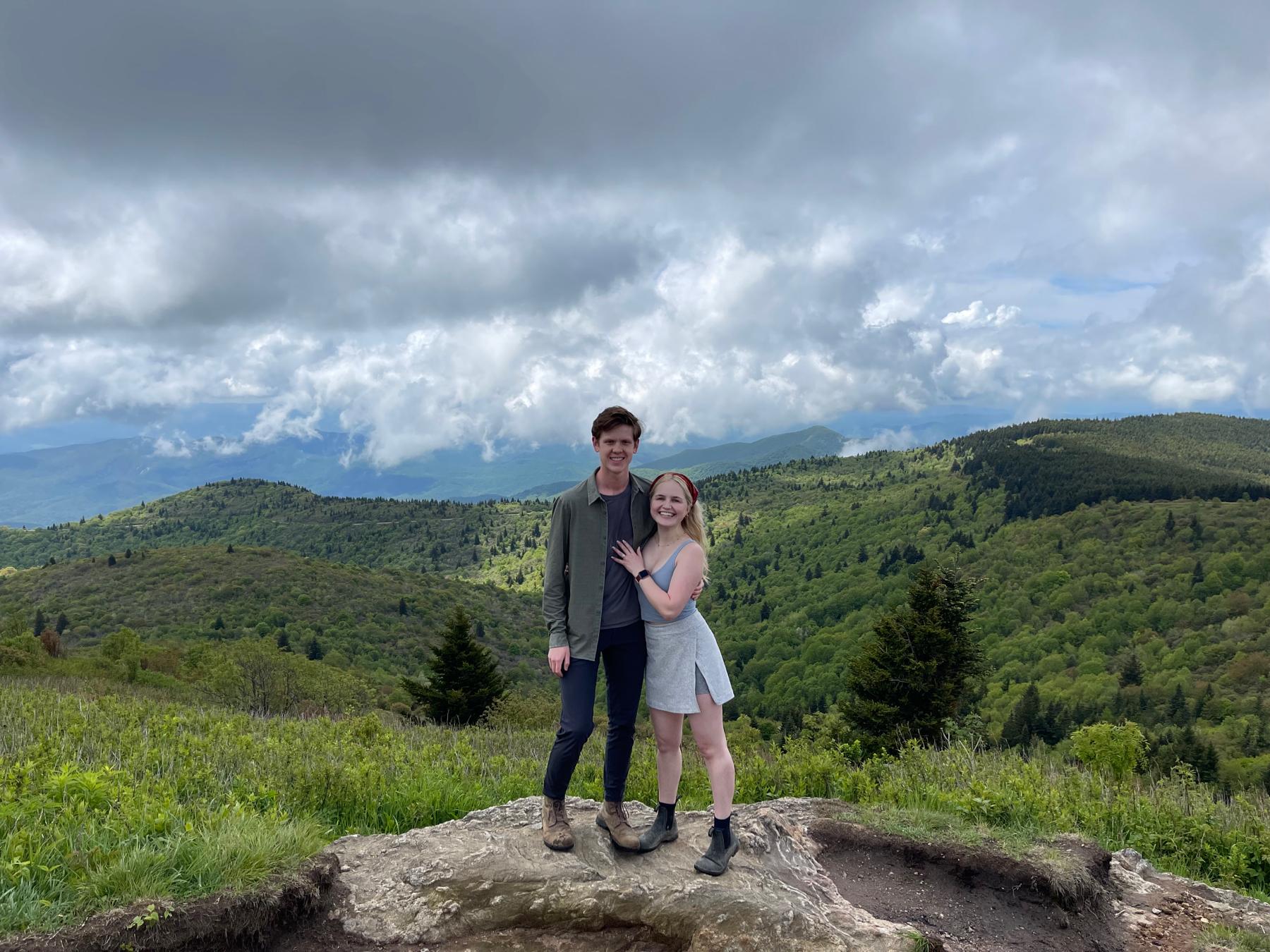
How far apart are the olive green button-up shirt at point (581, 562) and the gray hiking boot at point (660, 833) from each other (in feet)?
4.70

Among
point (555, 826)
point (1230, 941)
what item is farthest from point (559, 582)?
point (1230, 941)

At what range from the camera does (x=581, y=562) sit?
189 inches

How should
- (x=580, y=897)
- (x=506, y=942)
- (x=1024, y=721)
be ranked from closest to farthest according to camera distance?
(x=506, y=942), (x=580, y=897), (x=1024, y=721)

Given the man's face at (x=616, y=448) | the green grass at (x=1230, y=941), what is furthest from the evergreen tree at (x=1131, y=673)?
the man's face at (x=616, y=448)

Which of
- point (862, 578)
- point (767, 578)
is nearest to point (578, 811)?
point (862, 578)

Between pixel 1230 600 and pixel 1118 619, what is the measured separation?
15103 mm

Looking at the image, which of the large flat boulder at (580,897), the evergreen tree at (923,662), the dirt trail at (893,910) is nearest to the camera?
the dirt trail at (893,910)

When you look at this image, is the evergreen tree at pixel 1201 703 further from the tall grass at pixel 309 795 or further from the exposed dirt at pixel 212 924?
the exposed dirt at pixel 212 924

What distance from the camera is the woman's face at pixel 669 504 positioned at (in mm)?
4645

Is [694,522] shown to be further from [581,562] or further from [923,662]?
[923,662]

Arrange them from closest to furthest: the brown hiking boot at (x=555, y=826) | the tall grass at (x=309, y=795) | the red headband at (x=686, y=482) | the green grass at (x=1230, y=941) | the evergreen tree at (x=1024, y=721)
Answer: the tall grass at (x=309, y=795) → the green grass at (x=1230, y=941) → the red headband at (x=686, y=482) → the brown hiking boot at (x=555, y=826) → the evergreen tree at (x=1024, y=721)

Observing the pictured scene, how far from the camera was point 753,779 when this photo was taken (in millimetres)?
7668

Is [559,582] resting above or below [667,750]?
above

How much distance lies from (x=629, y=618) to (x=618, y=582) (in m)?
0.26
